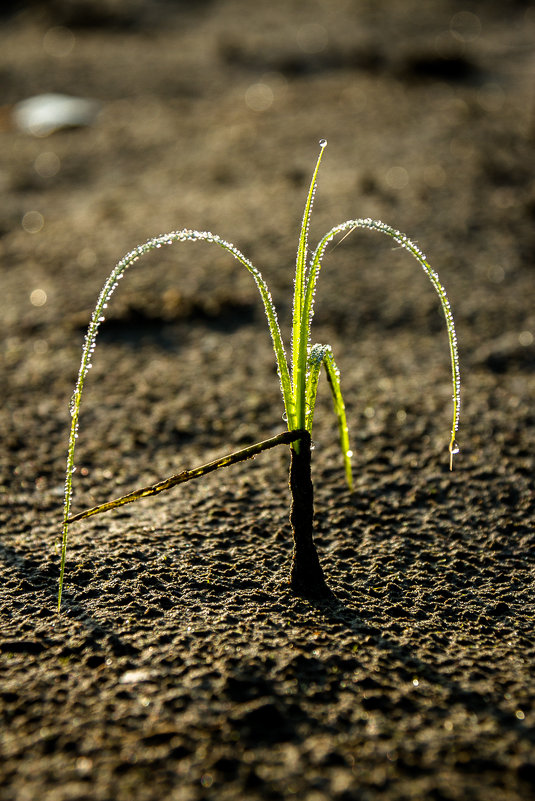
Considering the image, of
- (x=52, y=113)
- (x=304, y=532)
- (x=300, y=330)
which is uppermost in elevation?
(x=52, y=113)

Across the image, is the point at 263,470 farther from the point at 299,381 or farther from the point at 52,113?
the point at 52,113

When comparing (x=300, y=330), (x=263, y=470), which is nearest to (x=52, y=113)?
(x=263, y=470)

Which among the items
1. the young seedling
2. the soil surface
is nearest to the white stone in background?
the soil surface

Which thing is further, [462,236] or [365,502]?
[462,236]

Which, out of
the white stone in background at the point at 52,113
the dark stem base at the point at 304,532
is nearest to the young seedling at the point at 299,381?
the dark stem base at the point at 304,532

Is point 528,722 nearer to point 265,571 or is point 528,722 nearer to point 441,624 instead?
point 441,624

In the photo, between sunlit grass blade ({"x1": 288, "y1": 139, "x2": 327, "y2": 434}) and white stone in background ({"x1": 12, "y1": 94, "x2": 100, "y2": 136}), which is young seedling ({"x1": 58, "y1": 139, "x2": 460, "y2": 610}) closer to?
sunlit grass blade ({"x1": 288, "y1": 139, "x2": 327, "y2": 434})

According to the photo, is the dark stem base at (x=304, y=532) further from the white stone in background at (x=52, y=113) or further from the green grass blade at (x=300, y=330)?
the white stone in background at (x=52, y=113)

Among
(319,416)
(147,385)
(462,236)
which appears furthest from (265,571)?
(462,236)
